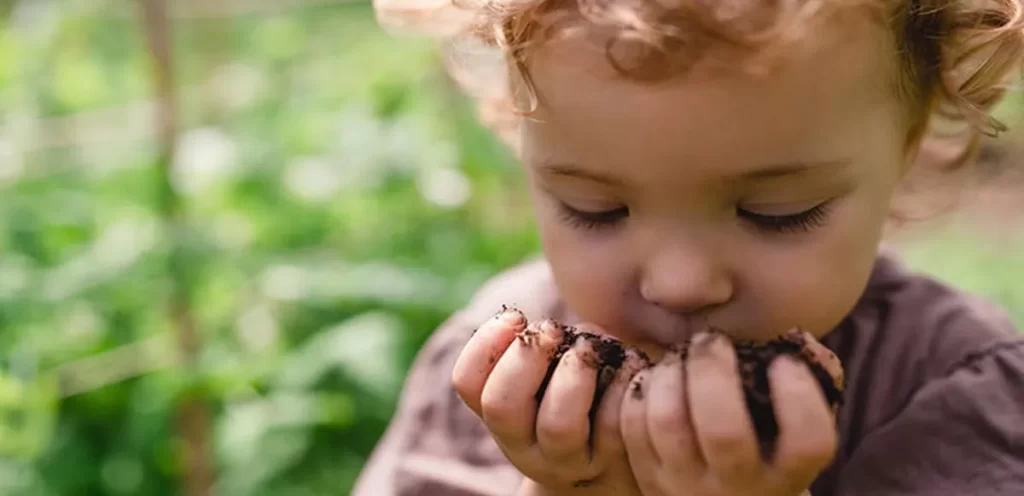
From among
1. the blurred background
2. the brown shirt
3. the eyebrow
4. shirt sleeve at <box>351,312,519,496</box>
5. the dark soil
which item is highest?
the eyebrow

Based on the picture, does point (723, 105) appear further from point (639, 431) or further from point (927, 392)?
point (927, 392)

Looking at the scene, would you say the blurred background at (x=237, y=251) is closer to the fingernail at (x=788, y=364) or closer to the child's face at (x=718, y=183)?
the child's face at (x=718, y=183)

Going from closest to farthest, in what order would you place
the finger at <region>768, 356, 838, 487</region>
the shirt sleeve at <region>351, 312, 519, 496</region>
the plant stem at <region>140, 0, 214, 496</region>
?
the finger at <region>768, 356, 838, 487</region>
the shirt sleeve at <region>351, 312, 519, 496</region>
the plant stem at <region>140, 0, 214, 496</region>

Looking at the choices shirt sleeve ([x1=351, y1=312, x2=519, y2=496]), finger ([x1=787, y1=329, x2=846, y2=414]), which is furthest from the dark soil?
shirt sleeve ([x1=351, y1=312, x2=519, y2=496])

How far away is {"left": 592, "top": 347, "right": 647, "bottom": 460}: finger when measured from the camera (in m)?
0.66

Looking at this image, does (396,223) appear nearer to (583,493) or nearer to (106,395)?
(106,395)

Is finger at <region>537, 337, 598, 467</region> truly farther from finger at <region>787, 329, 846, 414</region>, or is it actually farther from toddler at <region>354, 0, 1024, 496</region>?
finger at <region>787, 329, 846, 414</region>

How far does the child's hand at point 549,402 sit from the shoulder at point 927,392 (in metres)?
0.23

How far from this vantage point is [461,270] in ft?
5.41

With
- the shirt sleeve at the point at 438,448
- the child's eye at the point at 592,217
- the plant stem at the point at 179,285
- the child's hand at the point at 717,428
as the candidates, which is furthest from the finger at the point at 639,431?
the plant stem at the point at 179,285

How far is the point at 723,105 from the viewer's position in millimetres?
667

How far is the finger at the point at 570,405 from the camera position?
2.13ft

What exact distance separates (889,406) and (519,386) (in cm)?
38

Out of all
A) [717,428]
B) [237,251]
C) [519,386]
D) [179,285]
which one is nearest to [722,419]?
[717,428]
